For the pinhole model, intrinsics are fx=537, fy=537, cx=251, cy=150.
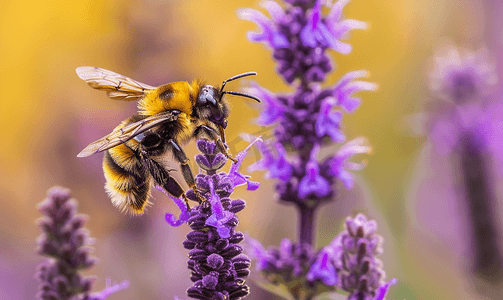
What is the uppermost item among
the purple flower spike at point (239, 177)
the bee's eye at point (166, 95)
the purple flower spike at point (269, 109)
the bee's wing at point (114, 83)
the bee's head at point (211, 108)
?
the bee's wing at point (114, 83)

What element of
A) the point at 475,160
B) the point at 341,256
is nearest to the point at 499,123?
the point at 475,160

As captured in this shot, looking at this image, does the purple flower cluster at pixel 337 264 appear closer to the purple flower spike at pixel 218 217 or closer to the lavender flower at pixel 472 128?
the purple flower spike at pixel 218 217

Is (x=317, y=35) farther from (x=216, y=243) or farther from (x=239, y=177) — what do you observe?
(x=216, y=243)

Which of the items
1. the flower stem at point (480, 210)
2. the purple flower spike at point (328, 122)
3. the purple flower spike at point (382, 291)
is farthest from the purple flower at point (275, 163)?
the flower stem at point (480, 210)

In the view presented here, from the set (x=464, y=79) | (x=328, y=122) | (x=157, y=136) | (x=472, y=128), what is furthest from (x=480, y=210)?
(x=157, y=136)

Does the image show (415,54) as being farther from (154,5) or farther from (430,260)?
(154,5)

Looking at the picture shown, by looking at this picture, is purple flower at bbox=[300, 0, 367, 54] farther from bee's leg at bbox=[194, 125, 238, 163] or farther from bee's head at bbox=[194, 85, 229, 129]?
bee's leg at bbox=[194, 125, 238, 163]
